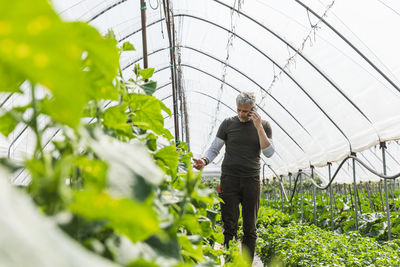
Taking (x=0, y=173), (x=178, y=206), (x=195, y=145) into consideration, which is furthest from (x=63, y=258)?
(x=195, y=145)

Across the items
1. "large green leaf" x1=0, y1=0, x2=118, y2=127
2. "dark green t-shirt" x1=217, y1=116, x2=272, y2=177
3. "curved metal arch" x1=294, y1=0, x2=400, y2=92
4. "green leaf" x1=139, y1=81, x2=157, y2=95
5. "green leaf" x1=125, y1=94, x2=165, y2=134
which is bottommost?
"large green leaf" x1=0, y1=0, x2=118, y2=127

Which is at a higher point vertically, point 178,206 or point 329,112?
point 329,112

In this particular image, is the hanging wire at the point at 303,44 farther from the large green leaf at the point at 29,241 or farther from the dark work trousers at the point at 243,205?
the large green leaf at the point at 29,241

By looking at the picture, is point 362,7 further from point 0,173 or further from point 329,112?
point 0,173

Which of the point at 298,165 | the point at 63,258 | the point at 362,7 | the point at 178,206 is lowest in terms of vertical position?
the point at 63,258

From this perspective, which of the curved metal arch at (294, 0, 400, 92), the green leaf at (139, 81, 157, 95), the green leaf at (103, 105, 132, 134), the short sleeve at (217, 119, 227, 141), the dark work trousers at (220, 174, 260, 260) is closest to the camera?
the green leaf at (103, 105, 132, 134)

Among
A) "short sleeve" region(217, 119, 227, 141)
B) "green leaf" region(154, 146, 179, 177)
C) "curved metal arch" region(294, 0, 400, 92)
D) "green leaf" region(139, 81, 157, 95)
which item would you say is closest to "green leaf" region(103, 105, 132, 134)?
"green leaf" region(154, 146, 179, 177)

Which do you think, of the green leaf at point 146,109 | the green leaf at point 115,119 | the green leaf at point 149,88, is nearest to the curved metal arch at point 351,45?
the green leaf at point 149,88

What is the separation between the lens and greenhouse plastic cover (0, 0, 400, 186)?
4.81 metres

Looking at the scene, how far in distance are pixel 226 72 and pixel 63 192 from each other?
9671 mm

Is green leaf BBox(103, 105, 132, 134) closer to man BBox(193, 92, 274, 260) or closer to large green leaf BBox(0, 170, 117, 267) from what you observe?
large green leaf BBox(0, 170, 117, 267)

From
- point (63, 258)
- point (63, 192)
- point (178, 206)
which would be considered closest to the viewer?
point (63, 258)

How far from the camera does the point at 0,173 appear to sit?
1.14ft

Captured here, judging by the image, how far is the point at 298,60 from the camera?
6.55 m
